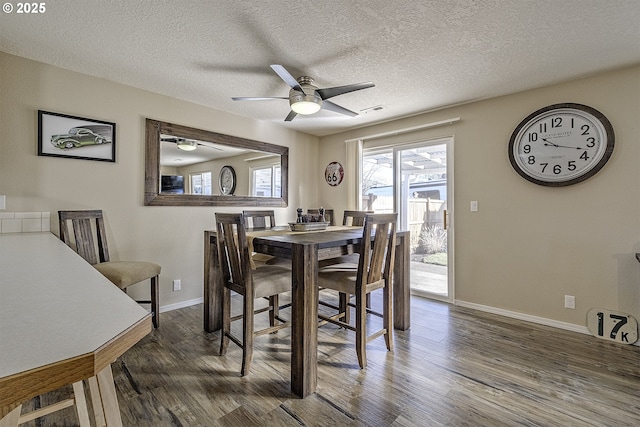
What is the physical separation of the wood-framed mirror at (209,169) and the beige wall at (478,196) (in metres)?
0.10

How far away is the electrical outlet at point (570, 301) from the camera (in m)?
2.70

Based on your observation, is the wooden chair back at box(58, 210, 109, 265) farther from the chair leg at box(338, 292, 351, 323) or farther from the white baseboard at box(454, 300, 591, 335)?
the white baseboard at box(454, 300, 591, 335)

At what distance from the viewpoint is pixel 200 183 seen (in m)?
3.46

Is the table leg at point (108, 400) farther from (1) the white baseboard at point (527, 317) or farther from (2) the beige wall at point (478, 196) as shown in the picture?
(1) the white baseboard at point (527, 317)

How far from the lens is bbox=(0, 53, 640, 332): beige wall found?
2.43 metres

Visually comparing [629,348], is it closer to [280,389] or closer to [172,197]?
[280,389]

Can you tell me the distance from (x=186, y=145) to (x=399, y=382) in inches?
124

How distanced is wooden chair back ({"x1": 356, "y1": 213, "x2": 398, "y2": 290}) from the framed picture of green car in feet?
8.45

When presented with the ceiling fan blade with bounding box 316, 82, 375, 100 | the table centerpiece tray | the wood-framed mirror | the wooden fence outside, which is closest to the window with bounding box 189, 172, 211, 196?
the wood-framed mirror

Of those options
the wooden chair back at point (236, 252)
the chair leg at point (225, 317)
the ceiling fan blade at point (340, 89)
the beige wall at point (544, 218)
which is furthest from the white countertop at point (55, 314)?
the beige wall at point (544, 218)

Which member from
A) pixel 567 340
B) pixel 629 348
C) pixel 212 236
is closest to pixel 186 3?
pixel 212 236

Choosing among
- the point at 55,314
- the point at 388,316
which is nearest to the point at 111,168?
the point at 55,314

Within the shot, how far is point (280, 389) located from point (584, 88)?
358 cm

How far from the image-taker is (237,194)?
384 cm
